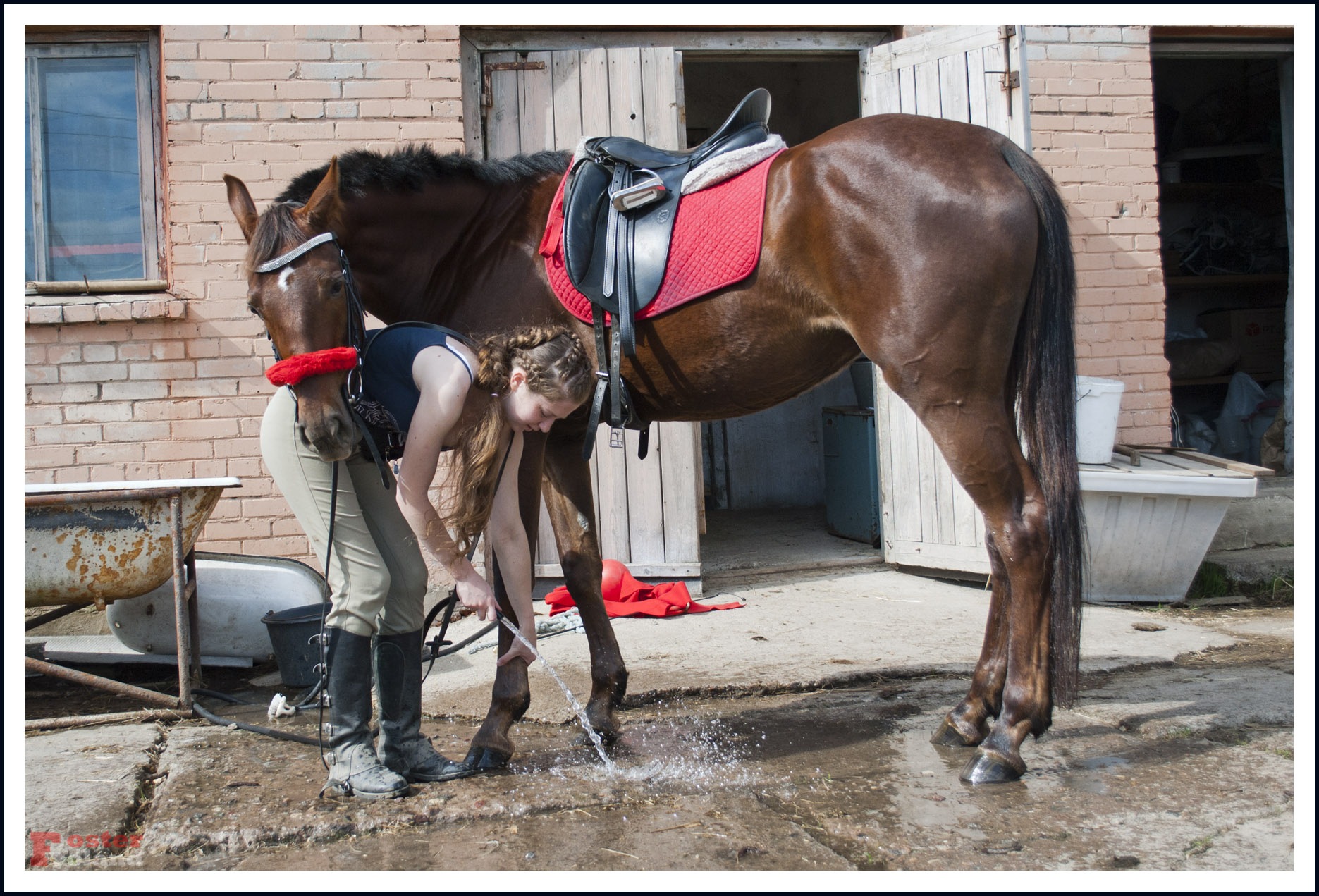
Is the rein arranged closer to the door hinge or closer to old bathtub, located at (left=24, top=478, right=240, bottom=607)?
old bathtub, located at (left=24, top=478, right=240, bottom=607)

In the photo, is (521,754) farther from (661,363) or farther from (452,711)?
(661,363)

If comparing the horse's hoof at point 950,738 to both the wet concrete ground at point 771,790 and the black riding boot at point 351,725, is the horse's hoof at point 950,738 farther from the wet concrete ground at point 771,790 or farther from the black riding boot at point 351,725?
the black riding boot at point 351,725

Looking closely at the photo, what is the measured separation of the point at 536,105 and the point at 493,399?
10.1ft

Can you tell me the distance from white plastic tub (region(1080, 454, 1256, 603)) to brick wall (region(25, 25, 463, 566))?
379cm

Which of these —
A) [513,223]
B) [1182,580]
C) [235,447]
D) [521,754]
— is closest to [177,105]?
[235,447]

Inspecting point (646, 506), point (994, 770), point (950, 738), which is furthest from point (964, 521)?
point (994, 770)

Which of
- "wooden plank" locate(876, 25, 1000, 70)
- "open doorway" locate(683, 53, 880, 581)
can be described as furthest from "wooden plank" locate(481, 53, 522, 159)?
"open doorway" locate(683, 53, 880, 581)

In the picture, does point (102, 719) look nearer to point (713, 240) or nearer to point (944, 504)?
point (713, 240)

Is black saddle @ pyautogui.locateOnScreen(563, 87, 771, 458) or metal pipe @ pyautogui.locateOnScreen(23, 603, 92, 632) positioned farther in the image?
metal pipe @ pyautogui.locateOnScreen(23, 603, 92, 632)

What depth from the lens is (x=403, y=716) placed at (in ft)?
9.70

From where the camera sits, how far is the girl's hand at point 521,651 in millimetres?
3164

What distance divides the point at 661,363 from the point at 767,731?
1300 millimetres

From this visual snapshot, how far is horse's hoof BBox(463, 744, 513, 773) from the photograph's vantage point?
2994 millimetres

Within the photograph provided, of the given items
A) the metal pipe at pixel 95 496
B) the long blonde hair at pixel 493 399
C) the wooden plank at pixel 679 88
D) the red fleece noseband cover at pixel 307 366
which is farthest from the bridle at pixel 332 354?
the wooden plank at pixel 679 88
